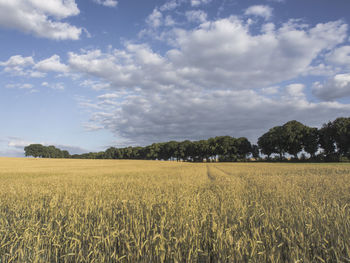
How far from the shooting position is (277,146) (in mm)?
86562

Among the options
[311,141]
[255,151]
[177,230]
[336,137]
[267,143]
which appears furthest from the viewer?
[255,151]

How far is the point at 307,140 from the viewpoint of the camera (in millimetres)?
80188

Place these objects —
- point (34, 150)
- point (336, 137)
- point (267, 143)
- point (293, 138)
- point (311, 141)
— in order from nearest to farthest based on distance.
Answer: point (336, 137), point (311, 141), point (293, 138), point (267, 143), point (34, 150)

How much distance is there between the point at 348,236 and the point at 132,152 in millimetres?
158736

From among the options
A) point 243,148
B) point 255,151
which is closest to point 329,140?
point 255,151

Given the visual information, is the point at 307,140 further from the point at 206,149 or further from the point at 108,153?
the point at 108,153

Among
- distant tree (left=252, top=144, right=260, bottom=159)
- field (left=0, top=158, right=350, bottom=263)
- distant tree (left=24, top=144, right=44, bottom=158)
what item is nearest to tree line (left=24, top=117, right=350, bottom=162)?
distant tree (left=252, top=144, right=260, bottom=159)

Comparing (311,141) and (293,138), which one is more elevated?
(293,138)

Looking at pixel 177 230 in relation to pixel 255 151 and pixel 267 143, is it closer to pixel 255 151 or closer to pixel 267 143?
pixel 267 143

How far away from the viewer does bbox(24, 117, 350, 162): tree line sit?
2849 inches

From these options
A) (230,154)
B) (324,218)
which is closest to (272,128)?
(230,154)

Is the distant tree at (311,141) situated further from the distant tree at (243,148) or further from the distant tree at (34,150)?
the distant tree at (34,150)

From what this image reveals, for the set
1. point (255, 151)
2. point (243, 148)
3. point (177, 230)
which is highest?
point (243, 148)

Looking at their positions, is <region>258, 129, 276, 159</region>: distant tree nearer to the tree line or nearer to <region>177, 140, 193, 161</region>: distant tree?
the tree line
